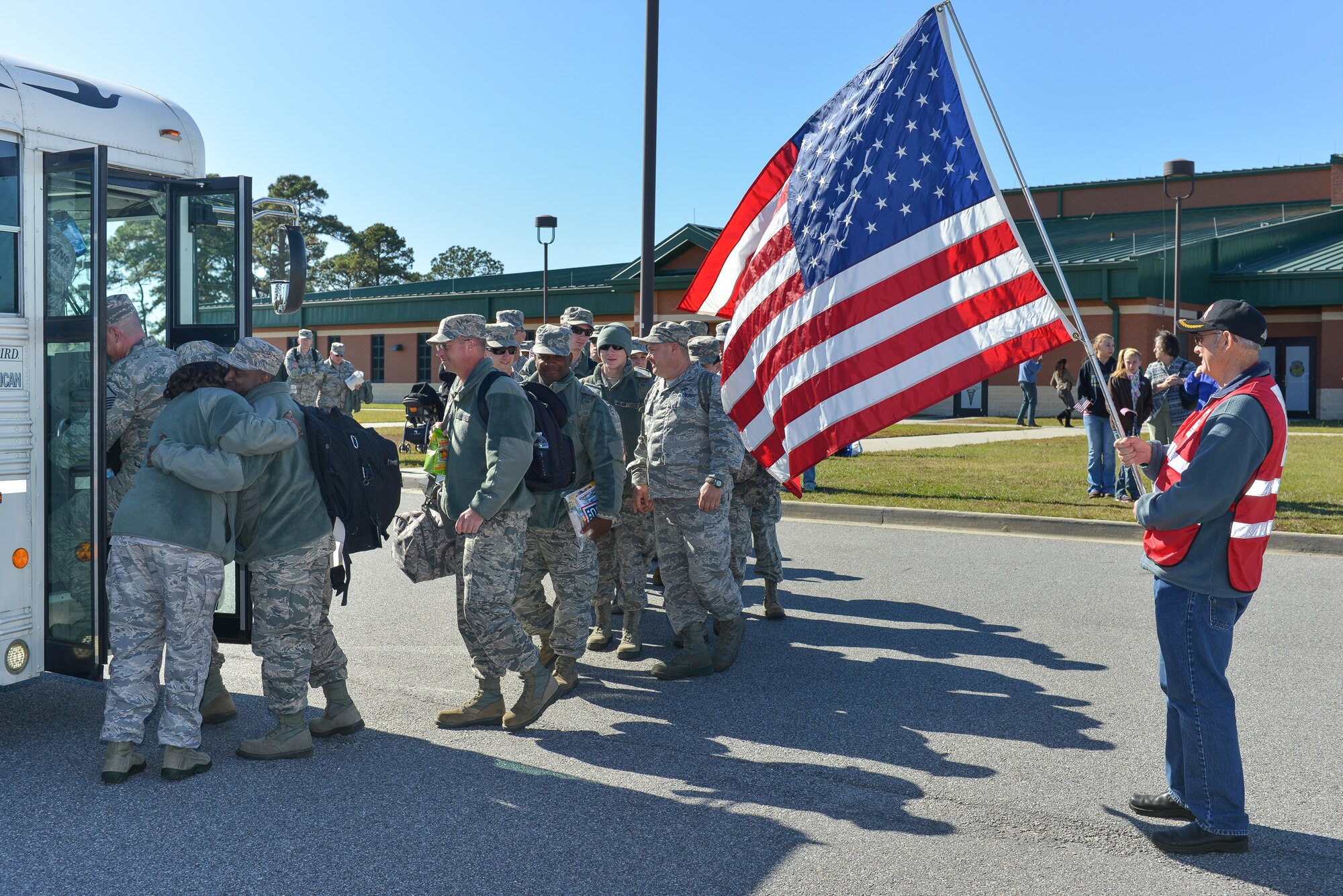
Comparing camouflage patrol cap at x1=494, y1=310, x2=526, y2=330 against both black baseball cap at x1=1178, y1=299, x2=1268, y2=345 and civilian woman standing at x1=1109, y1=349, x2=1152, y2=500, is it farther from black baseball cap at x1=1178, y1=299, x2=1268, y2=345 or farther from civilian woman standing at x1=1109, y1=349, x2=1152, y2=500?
civilian woman standing at x1=1109, y1=349, x2=1152, y2=500

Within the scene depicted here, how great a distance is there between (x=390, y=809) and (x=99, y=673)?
169cm

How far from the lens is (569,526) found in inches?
238

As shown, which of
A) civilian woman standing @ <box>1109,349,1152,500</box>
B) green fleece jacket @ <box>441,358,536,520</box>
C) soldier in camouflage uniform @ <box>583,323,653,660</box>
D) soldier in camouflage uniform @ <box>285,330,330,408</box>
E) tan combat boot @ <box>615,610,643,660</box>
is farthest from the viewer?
soldier in camouflage uniform @ <box>285,330,330,408</box>

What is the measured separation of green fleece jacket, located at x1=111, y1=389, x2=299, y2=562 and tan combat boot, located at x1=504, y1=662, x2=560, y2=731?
1546mm

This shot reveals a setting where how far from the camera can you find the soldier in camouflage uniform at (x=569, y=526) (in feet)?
19.8

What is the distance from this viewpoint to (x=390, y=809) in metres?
4.41

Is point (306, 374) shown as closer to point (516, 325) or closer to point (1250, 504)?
point (516, 325)

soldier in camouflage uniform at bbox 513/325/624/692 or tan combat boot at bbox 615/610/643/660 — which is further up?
soldier in camouflage uniform at bbox 513/325/624/692

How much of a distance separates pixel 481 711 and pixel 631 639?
1696 mm

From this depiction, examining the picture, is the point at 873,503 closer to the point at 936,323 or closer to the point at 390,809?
the point at 936,323

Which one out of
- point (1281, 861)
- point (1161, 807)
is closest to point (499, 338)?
point (1161, 807)

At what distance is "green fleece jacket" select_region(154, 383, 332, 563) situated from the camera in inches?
194

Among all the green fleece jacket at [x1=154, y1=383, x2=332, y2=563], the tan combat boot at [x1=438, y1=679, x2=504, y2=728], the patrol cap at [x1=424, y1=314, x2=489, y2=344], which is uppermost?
the patrol cap at [x1=424, y1=314, x2=489, y2=344]

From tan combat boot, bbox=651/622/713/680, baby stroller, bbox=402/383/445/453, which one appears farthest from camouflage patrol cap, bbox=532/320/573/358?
baby stroller, bbox=402/383/445/453
